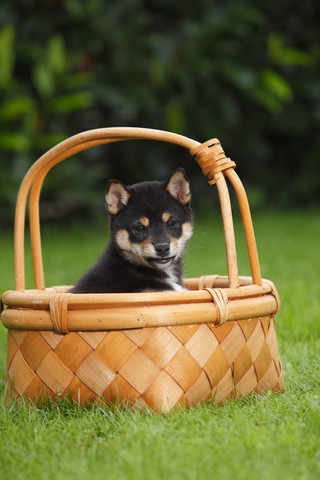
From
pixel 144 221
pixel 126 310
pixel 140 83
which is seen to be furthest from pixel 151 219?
pixel 140 83

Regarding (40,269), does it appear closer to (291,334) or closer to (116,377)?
(116,377)

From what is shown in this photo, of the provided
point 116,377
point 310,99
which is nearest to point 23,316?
point 116,377

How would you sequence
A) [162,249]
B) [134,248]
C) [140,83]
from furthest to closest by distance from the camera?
[140,83] → [134,248] → [162,249]

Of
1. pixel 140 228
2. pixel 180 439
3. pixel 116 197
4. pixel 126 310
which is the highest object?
pixel 116 197

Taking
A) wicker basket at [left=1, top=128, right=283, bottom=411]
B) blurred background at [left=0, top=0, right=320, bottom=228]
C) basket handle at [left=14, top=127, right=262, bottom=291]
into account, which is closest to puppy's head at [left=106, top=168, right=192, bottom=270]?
basket handle at [left=14, top=127, right=262, bottom=291]

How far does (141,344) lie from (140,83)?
7.72 meters

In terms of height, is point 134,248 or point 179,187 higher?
point 179,187

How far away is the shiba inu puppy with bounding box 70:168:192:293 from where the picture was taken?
2.93 metres

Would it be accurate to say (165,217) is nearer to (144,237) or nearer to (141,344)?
(144,237)

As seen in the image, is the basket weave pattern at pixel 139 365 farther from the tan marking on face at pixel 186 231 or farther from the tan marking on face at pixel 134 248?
the tan marking on face at pixel 186 231

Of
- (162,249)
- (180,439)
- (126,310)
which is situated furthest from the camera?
(162,249)

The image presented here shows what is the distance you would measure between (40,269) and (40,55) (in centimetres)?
630

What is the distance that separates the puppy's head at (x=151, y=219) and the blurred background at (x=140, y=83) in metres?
5.23

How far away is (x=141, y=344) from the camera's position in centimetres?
228
